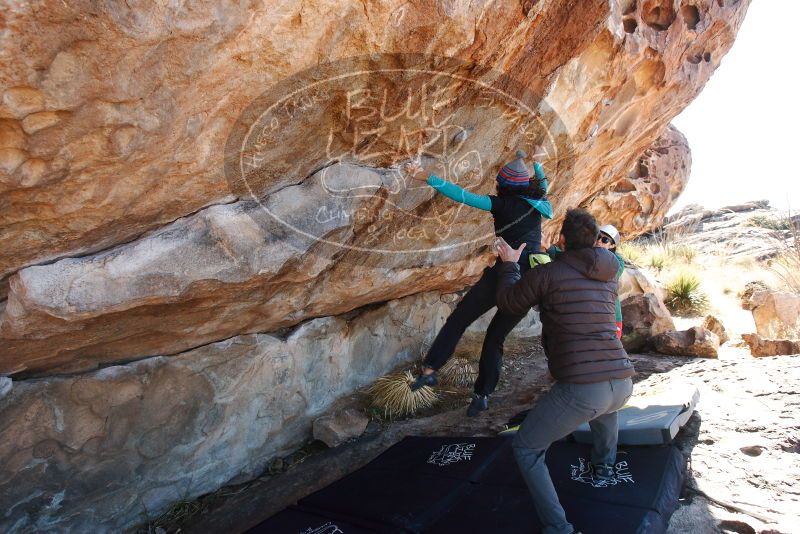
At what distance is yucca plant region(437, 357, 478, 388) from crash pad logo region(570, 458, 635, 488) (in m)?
2.25

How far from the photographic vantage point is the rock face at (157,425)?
3.18 metres

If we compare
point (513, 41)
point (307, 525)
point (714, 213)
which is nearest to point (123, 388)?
point (307, 525)

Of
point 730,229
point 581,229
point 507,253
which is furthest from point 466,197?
point 730,229

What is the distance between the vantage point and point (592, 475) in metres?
2.99

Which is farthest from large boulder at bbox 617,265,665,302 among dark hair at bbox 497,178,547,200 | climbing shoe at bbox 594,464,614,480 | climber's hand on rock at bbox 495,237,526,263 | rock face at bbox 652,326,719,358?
climber's hand on rock at bbox 495,237,526,263

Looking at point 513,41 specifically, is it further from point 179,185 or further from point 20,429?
point 20,429

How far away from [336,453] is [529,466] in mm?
2155

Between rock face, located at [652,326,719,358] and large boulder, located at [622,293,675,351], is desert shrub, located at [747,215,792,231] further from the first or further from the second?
rock face, located at [652,326,719,358]

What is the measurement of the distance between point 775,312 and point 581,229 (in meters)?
6.30

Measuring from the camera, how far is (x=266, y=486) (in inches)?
155

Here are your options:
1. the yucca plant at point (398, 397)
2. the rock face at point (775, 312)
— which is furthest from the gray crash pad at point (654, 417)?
the rock face at point (775, 312)

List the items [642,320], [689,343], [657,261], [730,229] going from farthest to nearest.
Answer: [730,229]
[657,261]
[642,320]
[689,343]

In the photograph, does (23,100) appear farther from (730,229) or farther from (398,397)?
(730,229)

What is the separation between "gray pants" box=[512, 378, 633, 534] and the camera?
2383 millimetres
